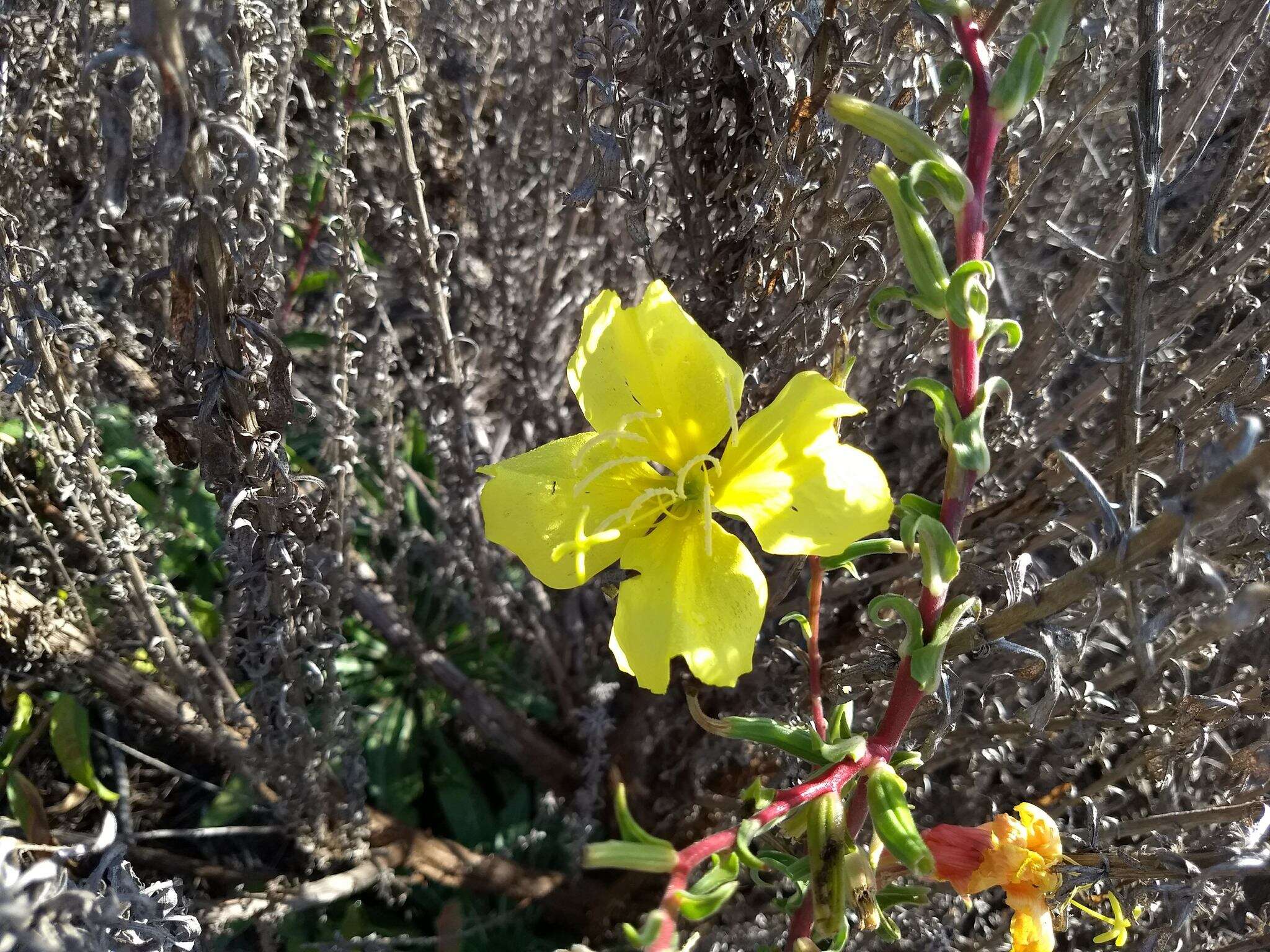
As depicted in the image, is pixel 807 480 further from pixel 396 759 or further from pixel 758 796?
pixel 396 759

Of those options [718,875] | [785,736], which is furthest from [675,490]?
[718,875]

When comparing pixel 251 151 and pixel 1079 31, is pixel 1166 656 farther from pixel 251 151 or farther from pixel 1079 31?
pixel 251 151

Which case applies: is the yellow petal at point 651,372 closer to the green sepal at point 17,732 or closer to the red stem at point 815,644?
the red stem at point 815,644

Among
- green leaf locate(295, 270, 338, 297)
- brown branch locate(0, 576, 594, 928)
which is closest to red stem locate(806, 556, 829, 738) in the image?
brown branch locate(0, 576, 594, 928)

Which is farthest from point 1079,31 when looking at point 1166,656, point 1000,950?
point 1000,950

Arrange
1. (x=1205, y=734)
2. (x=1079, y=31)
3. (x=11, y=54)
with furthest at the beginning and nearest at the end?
(x=11, y=54) < (x=1205, y=734) < (x=1079, y=31)

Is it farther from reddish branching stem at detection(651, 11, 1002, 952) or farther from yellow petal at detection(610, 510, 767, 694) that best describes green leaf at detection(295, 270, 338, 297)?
reddish branching stem at detection(651, 11, 1002, 952)

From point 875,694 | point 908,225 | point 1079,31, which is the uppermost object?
point 1079,31
